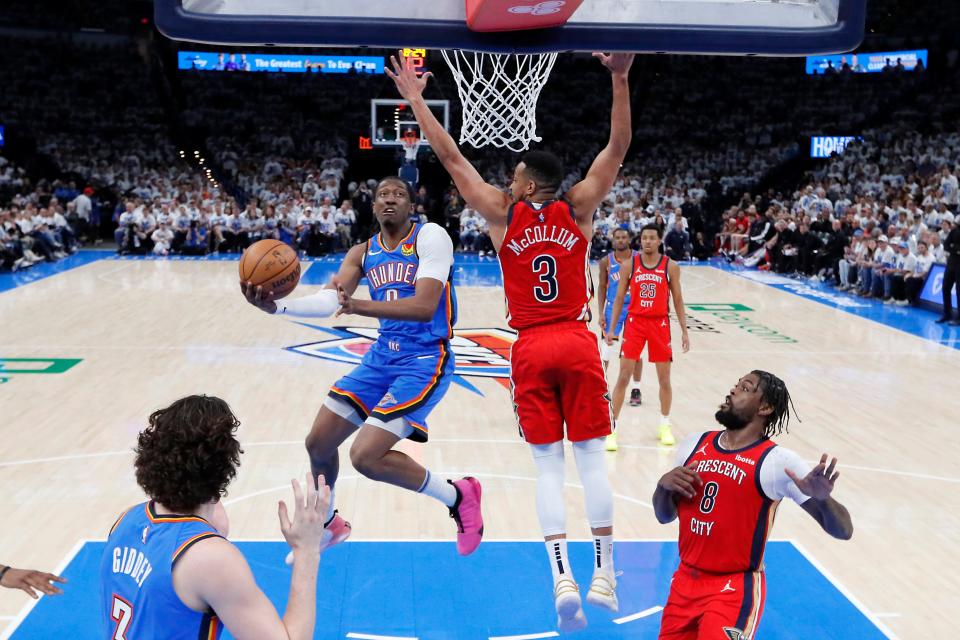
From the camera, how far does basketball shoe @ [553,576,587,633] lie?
380 centimetres

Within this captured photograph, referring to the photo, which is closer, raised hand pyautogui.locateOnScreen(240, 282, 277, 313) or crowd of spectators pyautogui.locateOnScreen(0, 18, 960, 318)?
raised hand pyautogui.locateOnScreen(240, 282, 277, 313)

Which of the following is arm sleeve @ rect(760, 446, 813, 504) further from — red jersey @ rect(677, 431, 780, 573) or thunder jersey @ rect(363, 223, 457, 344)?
thunder jersey @ rect(363, 223, 457, 344)

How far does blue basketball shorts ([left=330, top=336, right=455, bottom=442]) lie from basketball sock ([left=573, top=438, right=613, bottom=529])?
2.94ft

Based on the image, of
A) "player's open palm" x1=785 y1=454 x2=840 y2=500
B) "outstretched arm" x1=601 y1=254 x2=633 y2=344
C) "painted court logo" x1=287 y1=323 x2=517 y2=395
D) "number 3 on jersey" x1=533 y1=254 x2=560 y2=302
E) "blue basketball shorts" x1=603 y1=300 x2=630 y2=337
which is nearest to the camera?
"player's open palm" x1=785 y1=454 x2=840 y2=500

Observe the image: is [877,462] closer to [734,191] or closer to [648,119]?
[734,191]

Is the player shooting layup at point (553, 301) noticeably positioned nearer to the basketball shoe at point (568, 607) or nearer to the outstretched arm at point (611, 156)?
the outstretched arm at point (611, 156)

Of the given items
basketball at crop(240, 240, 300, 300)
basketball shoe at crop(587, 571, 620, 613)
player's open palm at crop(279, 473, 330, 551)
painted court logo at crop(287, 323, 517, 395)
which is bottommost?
Answer: painted court logo at crop(287, 323, 517, 395)

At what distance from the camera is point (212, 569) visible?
223 centimetres

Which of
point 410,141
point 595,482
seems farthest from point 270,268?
point 410,141

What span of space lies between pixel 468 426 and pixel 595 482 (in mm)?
3593

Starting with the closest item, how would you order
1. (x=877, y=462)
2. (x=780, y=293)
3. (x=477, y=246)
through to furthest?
(x=877, y=462)
(x=780, y=293)
(x=477, y=246)

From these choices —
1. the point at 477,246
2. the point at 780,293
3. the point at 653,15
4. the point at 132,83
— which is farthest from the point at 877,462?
the point at 132,83

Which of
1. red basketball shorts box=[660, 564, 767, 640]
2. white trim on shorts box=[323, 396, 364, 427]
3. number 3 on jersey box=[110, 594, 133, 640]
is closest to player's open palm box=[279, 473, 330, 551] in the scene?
number 3 on jersey box=[110, 594, 133, 640]

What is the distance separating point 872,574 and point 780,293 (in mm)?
11795
